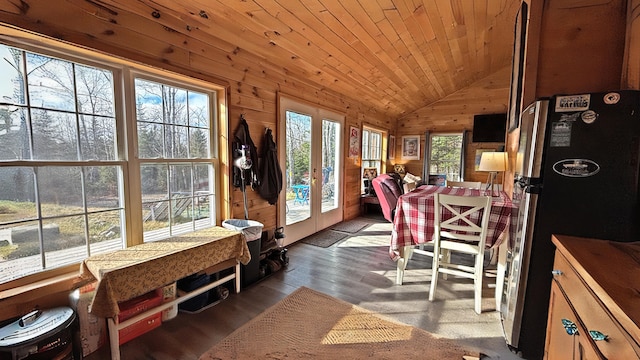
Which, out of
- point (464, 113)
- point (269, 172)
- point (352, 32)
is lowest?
point (269, 172)

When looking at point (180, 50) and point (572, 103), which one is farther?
point (180, 50)

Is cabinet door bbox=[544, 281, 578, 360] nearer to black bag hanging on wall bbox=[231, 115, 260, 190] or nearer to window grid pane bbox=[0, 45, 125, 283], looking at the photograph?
black bag hanging on wall bbox=[231, 115, 260, 190]

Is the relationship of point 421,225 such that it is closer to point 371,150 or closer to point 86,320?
point 86,320

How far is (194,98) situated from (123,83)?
60 centimetres

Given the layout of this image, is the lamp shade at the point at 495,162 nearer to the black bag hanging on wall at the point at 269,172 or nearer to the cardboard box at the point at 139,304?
the black bag hanging on wall at the point at 269,172

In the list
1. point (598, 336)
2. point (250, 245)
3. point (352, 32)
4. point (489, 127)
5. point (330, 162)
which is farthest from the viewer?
point (489, 127)

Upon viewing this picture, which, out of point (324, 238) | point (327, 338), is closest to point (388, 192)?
point (324, 238)

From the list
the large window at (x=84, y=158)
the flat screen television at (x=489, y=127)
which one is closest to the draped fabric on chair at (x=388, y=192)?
the large window at (x=84, y=158)

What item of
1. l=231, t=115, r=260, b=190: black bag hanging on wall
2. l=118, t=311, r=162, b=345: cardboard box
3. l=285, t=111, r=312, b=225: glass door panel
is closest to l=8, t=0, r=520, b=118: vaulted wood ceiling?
l=285, t=111, r=312, b=225: glass door panel

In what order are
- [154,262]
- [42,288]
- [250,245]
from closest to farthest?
[42,288], [154,262], [250,245]

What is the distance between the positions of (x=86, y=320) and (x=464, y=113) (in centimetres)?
683

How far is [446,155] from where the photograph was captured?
6.42 metres

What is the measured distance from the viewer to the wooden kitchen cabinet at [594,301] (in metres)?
0.66

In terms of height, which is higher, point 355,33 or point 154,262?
point 355,33
